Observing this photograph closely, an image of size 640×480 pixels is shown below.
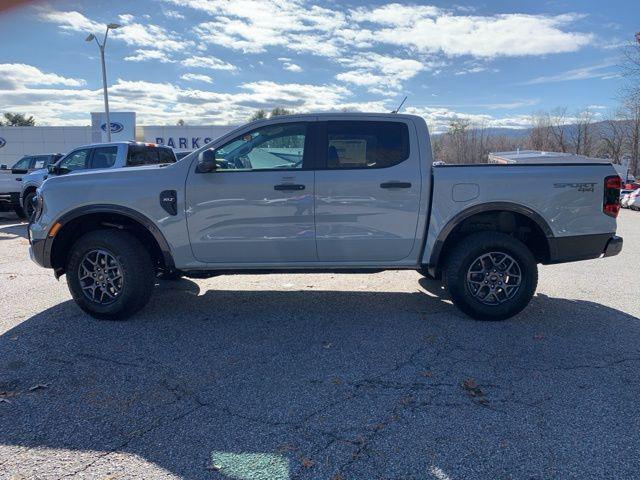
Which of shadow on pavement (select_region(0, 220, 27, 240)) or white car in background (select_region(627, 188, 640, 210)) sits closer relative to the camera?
shadow on pavement (select_region(0, 220, 27, 240))

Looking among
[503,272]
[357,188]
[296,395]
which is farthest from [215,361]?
[503,272]

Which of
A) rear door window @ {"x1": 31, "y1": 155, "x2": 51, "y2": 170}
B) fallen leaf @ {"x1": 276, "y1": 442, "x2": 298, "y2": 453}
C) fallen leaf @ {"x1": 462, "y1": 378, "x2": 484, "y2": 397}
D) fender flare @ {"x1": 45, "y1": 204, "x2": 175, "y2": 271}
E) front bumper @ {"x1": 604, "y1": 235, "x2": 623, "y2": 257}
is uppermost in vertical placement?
rear door window @ {"x1": 31, "y1": 155, "x2": 51, "y2": 170}

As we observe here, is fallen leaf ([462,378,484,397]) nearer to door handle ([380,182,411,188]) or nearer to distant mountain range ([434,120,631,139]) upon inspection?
door handle ([380,182,411,188])

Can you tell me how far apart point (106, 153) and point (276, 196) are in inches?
310

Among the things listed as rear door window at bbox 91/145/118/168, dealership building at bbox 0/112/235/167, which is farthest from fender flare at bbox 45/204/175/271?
dealership building at bbox 0/112/235/167

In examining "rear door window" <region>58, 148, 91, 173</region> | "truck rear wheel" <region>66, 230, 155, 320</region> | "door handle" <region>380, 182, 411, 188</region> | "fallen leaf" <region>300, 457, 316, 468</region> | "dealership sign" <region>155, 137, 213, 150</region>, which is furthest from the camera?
"dealership sign" <region>155, 137, 213, 150</region>

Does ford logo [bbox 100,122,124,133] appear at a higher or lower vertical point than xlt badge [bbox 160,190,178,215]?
higher

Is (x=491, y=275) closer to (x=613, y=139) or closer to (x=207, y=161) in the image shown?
(x=207, y=161)

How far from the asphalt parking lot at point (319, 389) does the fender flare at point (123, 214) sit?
29.9 inches

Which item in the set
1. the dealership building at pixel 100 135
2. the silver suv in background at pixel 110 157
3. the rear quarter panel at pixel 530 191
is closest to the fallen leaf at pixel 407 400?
the rear quarter panel at pixel 530 191

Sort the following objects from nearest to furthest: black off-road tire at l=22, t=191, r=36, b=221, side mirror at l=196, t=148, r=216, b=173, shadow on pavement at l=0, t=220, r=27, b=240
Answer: side mirror at l=196, t=148, r=216, b=173
shadow on pavement at l=0, t=220, r=27, b=240
black off-road tire at l=22, t=191, r=36, b=221

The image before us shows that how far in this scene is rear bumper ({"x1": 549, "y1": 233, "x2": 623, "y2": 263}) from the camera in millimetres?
4899

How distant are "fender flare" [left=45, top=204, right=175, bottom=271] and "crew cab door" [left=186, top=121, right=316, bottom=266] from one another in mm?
301

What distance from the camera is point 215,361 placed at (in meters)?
3.98
